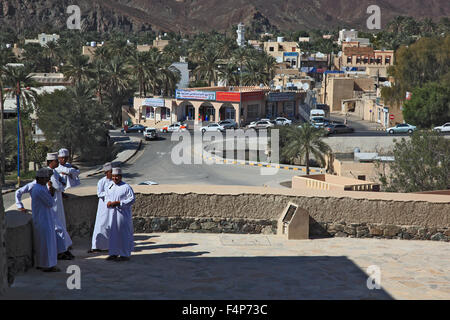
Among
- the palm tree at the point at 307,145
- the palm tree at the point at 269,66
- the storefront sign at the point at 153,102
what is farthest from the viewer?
the palm tree at the point at 269,66

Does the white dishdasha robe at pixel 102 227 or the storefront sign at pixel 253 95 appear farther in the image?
the storefront sign at pixel 253 95

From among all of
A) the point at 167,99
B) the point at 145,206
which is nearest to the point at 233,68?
the point at 167,99

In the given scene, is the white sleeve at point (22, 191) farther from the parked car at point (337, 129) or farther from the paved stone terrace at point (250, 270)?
the parked car at point (337, 129)

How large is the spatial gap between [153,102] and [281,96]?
12.0m

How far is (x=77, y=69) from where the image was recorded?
63156 mm

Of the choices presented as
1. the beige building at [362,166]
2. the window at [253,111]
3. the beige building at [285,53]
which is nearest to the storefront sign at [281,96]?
the window at [253,111]

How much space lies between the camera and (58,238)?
8719 mm

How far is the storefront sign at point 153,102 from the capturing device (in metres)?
62.3

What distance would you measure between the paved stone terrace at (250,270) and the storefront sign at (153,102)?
52.1m

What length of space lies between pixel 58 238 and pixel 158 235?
7.69 feet

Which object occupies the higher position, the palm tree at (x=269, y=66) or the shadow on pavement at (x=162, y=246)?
the palm tree at (x=269, y=66)

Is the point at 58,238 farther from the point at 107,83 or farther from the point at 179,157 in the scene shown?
the point at 107,83

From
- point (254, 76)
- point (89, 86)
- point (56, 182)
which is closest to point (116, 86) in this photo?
point (89, 86)

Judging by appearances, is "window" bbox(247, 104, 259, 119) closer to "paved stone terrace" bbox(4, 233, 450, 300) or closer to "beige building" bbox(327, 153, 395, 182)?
"beige building" bbox(327, 153, 395, 182)
